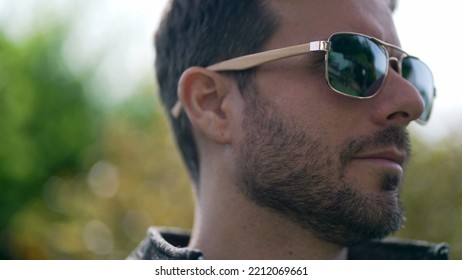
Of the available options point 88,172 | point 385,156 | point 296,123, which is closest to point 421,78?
point 385,156

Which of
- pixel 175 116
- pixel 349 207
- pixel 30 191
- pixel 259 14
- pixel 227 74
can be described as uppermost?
pixel 259 14

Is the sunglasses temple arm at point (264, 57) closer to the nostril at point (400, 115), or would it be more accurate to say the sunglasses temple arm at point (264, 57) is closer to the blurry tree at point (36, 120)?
the nostril at point (400, 115)

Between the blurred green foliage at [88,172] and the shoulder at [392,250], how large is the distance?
2207mm

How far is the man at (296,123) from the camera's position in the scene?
194 cm

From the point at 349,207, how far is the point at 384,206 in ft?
0.37

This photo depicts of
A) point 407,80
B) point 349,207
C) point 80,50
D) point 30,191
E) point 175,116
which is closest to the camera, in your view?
point 349,207

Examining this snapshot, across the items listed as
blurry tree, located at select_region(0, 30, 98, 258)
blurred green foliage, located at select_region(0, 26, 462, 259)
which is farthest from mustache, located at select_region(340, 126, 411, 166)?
blurry tree, located at select_region(0, 30, 98, 258)

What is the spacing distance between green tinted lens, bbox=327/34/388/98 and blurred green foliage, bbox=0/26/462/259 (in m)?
2.96

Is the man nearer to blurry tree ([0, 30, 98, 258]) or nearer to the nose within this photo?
the nose

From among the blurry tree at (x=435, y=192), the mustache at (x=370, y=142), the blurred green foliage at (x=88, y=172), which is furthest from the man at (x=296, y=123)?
the blurred green foliage at (x=88, y=172)

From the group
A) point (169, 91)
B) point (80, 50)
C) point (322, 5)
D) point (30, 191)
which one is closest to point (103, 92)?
point (80, 50)

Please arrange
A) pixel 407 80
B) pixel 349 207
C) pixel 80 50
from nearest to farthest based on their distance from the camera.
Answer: pixel 349 207 < pixel 407 80 < pixel 80 50

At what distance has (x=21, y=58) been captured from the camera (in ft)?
25.9
